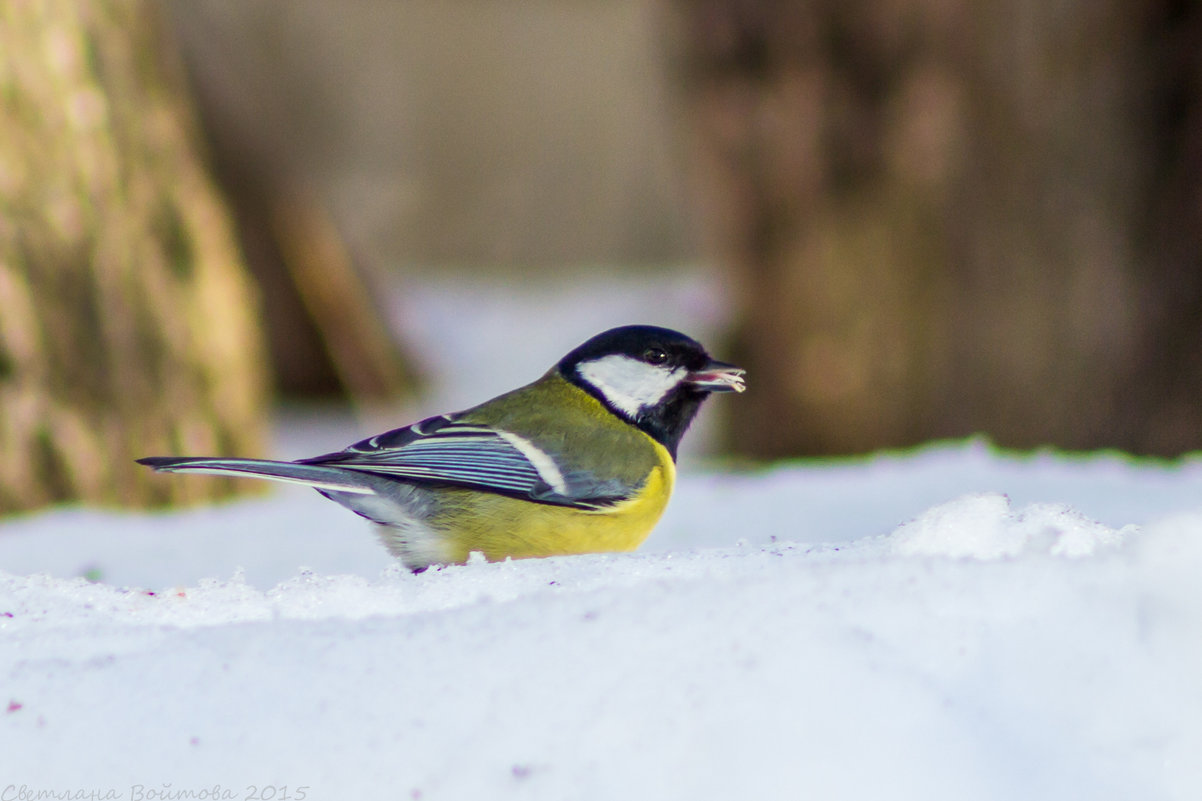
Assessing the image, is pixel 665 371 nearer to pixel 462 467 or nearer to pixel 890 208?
pixel 462 467

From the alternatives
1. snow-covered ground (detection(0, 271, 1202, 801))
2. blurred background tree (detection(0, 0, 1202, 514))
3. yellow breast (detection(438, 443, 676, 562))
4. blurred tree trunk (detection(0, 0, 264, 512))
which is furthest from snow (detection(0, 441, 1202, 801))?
blurred background tree (detection(0, 0, 1202, 514))

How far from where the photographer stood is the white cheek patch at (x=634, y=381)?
6.23 ft

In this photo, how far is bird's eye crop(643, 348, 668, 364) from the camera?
188 centimetres

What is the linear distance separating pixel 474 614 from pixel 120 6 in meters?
2.55

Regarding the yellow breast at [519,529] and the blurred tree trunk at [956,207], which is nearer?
the yellow breast at [519,529]

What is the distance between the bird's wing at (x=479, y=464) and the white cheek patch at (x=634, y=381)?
23 centimetres

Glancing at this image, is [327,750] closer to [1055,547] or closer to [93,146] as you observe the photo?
[1055,547]

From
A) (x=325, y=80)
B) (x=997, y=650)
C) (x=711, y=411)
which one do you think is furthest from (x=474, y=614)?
(x=325, y=80)

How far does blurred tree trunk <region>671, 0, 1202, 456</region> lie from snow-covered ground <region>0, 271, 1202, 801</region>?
2807 millimetres

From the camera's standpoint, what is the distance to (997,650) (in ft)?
3.06

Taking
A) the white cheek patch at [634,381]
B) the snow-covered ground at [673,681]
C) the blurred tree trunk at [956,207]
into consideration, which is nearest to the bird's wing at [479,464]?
the white cheek patch at [634,381]

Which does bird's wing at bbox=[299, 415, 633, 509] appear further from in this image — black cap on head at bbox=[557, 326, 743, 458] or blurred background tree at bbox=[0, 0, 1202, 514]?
blurred background tree at bbox=[0, 0, 1202, 514]

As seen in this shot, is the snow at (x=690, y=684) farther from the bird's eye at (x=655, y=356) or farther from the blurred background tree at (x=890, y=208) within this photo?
the blurred background tree at (x=890, y=208)

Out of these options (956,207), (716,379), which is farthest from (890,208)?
(716,379)
